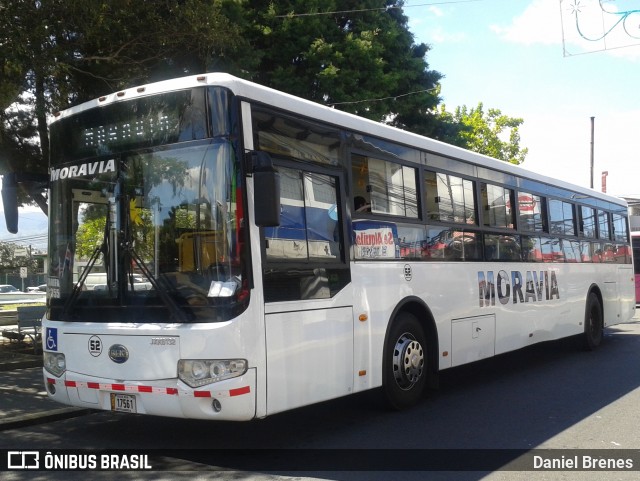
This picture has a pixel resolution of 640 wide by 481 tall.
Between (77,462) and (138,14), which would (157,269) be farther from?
(138,14)

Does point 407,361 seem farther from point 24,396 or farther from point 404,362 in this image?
point 24,396

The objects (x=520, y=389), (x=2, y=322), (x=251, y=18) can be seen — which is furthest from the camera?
(x=251, y=18)

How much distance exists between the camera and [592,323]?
13.6 m

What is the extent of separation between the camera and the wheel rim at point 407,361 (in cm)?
759

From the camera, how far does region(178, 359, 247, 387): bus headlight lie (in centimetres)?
543

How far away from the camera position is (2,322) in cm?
1573

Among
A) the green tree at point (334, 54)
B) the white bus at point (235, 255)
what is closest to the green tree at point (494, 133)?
the green tree at point (334, 54)

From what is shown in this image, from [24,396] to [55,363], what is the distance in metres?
3.17

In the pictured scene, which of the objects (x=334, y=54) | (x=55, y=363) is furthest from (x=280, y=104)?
(x=334, y=54)

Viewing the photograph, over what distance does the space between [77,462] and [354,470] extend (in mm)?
2426

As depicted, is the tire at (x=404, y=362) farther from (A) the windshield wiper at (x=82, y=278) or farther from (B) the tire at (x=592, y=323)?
(B) the tire at (x=592, y=323)

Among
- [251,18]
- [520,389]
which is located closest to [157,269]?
[520,389]

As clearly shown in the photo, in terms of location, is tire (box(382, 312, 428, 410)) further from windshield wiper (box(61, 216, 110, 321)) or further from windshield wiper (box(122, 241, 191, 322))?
windshield wiper (box(61, 216, 110, 321))

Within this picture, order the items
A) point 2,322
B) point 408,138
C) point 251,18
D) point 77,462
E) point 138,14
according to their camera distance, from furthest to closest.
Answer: point 251,18 → point 2,322 → point 138,14 → point 408,138 → point 77,462
